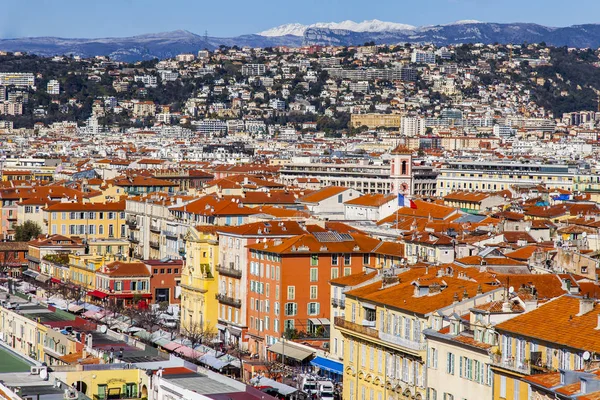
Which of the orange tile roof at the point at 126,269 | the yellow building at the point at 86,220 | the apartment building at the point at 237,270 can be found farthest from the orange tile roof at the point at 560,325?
the yellow building at the point at 86,220

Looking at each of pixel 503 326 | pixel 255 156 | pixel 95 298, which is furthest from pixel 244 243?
pixel 255 156

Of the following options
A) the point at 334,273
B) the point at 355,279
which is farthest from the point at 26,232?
the point at 355,279

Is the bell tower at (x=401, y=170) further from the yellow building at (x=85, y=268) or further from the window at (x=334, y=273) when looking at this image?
the window at (x=334, y=273)

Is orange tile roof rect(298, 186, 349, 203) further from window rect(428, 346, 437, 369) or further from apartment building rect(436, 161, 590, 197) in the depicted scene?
window rect(428, 346, 437, 369)

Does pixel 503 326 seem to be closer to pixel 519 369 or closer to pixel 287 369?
pixel 519 369

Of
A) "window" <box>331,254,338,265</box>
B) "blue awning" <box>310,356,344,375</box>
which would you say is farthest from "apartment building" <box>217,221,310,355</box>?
"blue awning" <box>310,356,344,375</box>
